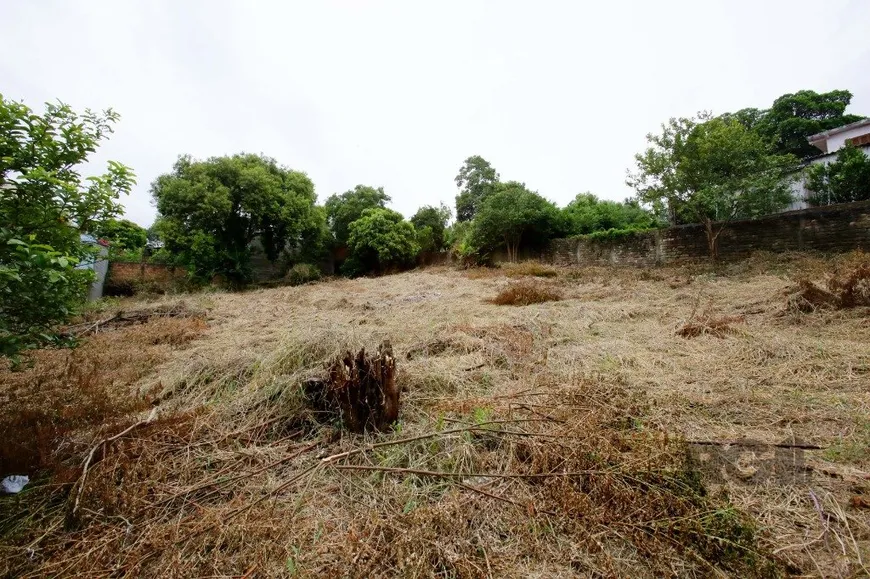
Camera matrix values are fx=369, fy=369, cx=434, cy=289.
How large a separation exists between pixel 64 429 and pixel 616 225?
15.1 metres

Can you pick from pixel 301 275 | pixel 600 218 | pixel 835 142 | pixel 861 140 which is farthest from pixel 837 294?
pixel 835 142

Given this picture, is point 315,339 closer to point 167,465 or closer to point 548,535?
point 167,465

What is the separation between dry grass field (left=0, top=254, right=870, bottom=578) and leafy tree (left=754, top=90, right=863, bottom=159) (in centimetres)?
2185

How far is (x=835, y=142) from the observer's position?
14.5 metres

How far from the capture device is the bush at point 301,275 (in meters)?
15.3

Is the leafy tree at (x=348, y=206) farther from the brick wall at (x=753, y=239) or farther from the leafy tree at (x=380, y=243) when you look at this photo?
the brick wall at (x=753, y=239)

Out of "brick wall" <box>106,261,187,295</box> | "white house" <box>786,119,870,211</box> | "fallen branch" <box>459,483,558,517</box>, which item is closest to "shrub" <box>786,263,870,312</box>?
"fallen branch" <box>459,483,558,517</box>

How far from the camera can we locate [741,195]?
8.59 meters

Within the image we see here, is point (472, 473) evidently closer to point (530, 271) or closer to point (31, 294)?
point (31, 294)

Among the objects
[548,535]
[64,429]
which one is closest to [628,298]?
[548,535]

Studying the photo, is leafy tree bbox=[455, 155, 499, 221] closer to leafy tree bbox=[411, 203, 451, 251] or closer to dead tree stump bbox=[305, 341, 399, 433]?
leafy tree bbox=[411, 203, 451, 251]

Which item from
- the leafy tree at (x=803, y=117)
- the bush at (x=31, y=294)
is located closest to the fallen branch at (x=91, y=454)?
the bush at (x=31, y=294)

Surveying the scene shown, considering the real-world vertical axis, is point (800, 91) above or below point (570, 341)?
Answer: above

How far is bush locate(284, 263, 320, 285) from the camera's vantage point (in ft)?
50.2
